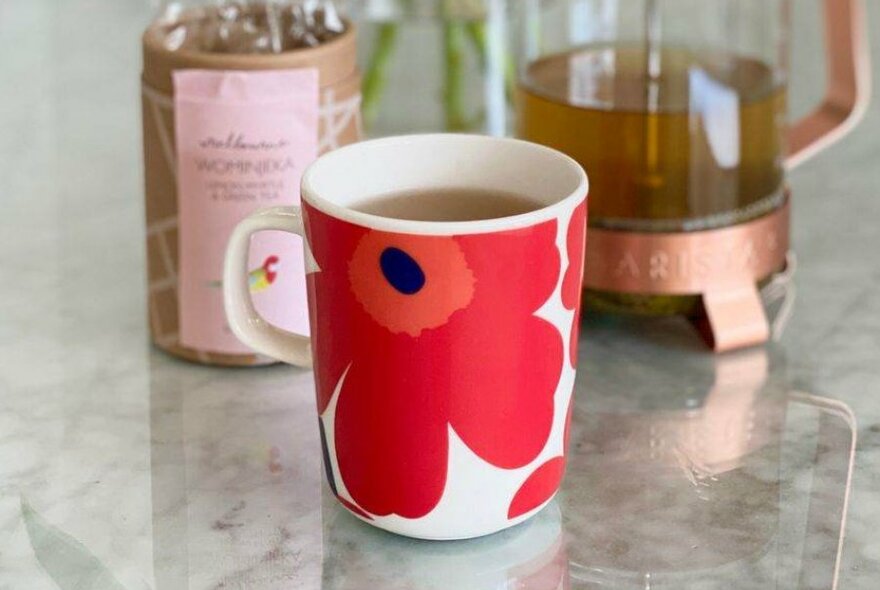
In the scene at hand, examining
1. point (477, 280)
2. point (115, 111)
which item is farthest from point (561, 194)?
point (115, 111)

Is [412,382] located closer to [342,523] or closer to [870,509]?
[342,523]

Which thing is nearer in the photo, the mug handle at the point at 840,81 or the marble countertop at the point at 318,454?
the marble countertop at the point at 318,454

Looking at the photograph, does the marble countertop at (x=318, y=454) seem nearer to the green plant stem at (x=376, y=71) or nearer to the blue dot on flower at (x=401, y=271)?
the blue dot on flower at (x=401, y=271)

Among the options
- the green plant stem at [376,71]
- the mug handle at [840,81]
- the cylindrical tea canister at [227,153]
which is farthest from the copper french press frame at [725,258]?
the green plant stem at [376,71]

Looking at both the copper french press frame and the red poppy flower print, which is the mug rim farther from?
the copper french press frame

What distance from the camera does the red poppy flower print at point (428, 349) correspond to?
1.62 ft

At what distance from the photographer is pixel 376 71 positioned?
3.36ft

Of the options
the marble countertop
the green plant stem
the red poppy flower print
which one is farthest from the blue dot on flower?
the green plant stem

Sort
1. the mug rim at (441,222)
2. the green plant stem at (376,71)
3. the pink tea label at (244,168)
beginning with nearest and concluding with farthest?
the mug rim at (441,222), the pink tea label at (244,168), the green plant stem at (376,71)

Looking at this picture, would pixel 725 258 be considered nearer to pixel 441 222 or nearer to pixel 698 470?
pixel 698 470

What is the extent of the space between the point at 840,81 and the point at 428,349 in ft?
1.11

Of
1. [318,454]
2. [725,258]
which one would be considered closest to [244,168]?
[318,454]

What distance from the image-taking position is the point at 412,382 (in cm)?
51

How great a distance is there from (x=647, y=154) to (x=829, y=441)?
0.16 meters
